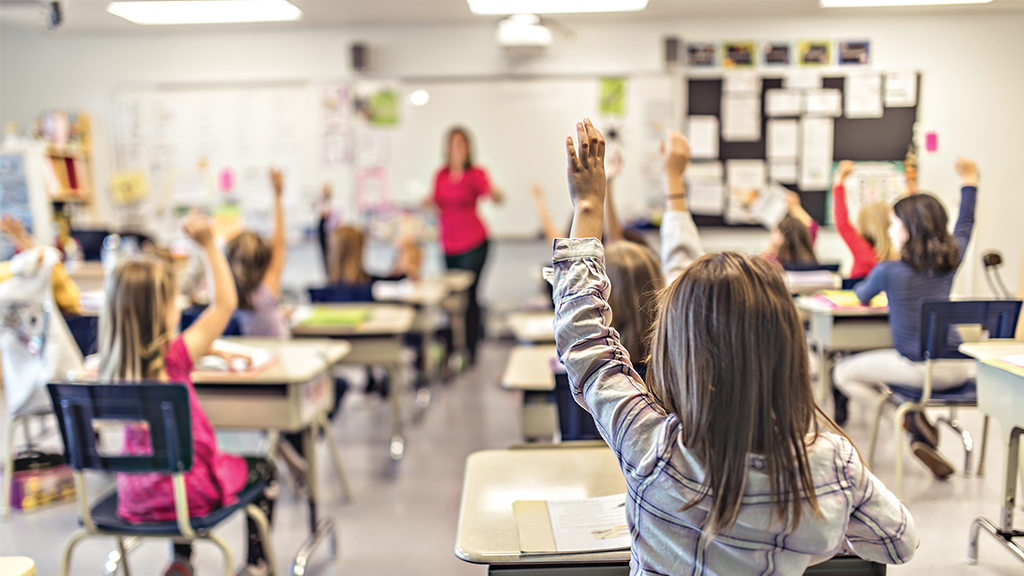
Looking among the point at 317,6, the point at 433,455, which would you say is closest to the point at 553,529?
the point at 433,455

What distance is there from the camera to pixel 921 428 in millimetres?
Result: 2240

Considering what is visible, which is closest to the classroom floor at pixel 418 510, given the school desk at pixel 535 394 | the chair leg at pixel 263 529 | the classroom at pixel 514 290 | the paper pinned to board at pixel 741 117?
the classroom at pixel 514 290

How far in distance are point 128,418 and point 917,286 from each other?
7.12 ft

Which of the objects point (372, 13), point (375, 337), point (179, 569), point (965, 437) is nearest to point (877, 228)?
point (965, 437)

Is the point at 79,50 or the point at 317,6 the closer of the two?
the point at 317,6

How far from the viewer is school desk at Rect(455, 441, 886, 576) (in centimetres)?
106

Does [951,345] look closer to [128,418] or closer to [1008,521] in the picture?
[1008,521]

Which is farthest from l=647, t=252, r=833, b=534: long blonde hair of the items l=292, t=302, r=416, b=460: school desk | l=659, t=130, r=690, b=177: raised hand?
l=292, t=302, r=416, b=460: school desk

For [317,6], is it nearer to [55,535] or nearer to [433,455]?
[433,455]

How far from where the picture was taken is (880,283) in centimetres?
217

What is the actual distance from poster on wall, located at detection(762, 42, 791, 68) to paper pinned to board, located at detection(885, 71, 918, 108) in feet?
5.53

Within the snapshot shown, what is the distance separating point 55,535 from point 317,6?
357 centimetres

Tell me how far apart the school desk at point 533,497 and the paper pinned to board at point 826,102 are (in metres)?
1.36

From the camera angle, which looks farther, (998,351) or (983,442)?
(983,442)
